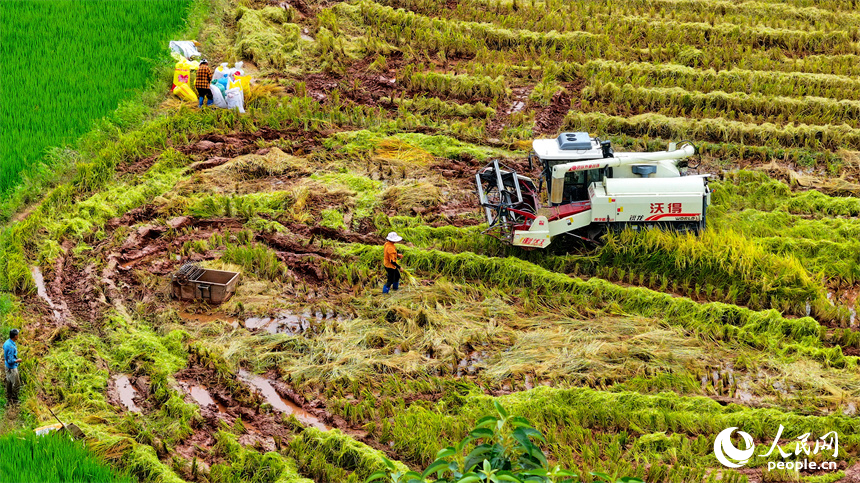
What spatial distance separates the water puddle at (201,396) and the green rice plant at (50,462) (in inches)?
55.1

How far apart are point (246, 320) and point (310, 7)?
37.4 feet

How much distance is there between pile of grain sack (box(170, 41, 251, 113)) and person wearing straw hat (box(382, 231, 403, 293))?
619cm

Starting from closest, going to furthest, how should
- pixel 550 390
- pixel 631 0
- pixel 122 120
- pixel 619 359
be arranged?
pixel 550 390
pixel 619 359
pixel 122 120
pixel 631 0

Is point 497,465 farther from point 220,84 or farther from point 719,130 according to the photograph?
point 220,84

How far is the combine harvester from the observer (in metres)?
11.4

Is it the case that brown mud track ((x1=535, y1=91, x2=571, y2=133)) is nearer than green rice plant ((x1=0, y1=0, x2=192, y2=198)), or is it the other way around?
green rice plant ((x1=0, y1=0, x2=192, y2=198))

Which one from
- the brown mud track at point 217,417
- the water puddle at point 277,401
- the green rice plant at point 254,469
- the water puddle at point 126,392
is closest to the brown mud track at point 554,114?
the water puddle at point 277,401

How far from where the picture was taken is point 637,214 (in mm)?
11430

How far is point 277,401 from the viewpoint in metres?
9.38

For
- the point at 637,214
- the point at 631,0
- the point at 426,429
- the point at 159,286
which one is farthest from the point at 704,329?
the point at 631,0

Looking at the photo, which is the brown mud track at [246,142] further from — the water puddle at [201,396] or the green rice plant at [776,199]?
the green rice plant at [776,199]

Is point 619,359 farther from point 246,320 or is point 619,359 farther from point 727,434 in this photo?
point 246,320

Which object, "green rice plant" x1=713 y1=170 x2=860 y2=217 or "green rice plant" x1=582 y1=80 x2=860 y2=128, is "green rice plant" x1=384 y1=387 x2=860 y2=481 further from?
"green rice plant" x1=582 y1=80 x2=860 y2=128

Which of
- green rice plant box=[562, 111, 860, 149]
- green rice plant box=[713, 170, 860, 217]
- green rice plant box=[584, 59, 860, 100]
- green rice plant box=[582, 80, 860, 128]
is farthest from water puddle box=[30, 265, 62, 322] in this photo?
green rice plant box=[584, 59, 860, 100]
